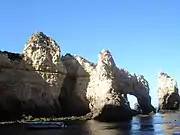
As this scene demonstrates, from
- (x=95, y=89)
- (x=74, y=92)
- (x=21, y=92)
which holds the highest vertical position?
(x=95, y=89)

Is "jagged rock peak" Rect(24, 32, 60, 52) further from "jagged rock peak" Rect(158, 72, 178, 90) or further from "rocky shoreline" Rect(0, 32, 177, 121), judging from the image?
"jagged rock peak" Rect(158, 72, 178, 90)

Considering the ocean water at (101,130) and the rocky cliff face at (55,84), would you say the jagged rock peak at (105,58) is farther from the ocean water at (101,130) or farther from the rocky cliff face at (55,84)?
the ocean water at (101,130)

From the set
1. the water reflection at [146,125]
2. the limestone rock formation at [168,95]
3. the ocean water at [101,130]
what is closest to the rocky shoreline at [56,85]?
the water reflection at [146,125]

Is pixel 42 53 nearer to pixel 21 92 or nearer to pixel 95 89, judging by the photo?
pixel 21 92

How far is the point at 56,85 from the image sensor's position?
9188cm

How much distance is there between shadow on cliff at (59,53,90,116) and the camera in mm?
99938

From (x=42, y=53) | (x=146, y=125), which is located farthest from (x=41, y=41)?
(x=146, y=125)

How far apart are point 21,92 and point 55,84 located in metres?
9.10

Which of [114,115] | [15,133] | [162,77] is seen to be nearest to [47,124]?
[15,133]

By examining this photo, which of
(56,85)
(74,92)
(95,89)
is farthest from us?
(74,92)

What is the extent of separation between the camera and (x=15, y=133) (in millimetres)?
55312

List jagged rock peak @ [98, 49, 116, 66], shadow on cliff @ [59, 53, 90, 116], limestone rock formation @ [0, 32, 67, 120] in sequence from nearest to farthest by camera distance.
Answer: limestone rock formation @ [0, 32, 67, 120] → shadow on cliff @ [59, 53, 90, 116] → jagged rock peak @ [98, 49, 116, 66]

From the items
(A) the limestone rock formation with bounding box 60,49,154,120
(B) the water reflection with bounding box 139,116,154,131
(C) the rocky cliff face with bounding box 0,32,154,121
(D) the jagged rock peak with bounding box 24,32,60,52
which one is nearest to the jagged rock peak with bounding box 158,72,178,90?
(C) the rocky cliff face with bounding box 0,32,154,121

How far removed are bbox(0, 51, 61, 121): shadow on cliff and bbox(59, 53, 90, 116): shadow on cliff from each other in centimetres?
960
